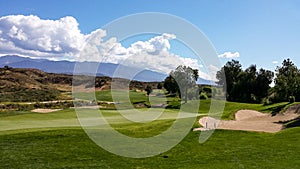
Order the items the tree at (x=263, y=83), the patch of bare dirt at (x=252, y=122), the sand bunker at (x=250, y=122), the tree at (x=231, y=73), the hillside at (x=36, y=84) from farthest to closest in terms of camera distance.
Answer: the hillside at (x=36, y=84) < the tree at (x=231, y=73) < the tree at (x=263, y=83) < the patch of bare dirt at (x=252, y=122) < the sand bunker at (x=250, y=122)

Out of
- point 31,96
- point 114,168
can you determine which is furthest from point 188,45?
point 31,96

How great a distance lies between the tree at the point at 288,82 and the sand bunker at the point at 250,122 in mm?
12731

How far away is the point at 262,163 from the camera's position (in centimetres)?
1653

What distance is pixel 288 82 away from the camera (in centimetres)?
5303

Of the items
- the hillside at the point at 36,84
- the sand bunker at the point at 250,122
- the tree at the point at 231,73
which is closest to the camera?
the sand bunker at the point at 250,122

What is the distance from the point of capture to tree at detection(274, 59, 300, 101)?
172ft

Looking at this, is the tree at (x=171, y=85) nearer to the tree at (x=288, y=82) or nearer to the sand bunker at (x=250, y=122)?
the tree at (x=288, y=82)

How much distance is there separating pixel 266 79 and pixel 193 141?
6570 centimetres

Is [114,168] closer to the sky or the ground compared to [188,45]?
closer to the ground

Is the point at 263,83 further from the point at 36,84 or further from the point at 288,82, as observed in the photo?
the point at 36,84

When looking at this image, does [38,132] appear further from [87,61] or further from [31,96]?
[31,96]

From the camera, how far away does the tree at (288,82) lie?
5252 centimetres

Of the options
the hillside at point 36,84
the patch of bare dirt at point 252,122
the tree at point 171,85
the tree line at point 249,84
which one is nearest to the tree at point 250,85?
the tree line at point 249,84

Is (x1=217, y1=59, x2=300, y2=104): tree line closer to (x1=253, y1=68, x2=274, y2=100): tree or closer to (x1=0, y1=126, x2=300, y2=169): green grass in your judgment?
(x1=253, y1=68, x2=274, y2=100): tree
